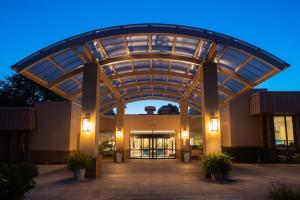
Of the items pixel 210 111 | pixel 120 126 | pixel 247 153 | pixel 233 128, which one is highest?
pixel 210 111

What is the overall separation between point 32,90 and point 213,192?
38050mm

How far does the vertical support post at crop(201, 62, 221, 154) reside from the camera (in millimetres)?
12875

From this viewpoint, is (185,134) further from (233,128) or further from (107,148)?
(107,148)

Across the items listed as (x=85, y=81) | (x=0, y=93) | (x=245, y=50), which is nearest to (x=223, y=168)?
(x=245, y=50)

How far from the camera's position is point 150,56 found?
1530 cm

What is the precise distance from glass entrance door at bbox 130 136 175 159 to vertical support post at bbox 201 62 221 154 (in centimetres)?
1764

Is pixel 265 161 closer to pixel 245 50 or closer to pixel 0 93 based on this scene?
pixel 245 50

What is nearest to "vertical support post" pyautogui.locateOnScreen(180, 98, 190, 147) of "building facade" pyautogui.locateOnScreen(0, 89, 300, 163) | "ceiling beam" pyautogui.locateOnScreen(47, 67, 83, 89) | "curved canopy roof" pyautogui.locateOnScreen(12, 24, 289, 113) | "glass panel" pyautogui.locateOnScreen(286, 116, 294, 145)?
"building facade" pyautogui.locateOnScreen(0, 89, 300, 163)

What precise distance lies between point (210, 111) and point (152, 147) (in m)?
18.2

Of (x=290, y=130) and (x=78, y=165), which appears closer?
(x=78, y=165)

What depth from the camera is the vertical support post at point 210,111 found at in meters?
12.9

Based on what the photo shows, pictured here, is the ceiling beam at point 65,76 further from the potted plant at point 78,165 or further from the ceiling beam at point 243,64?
the ceiling beam at point 243,64

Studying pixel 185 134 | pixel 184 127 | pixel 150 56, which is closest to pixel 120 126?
pixel 184 127

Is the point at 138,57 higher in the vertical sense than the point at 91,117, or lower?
higher
